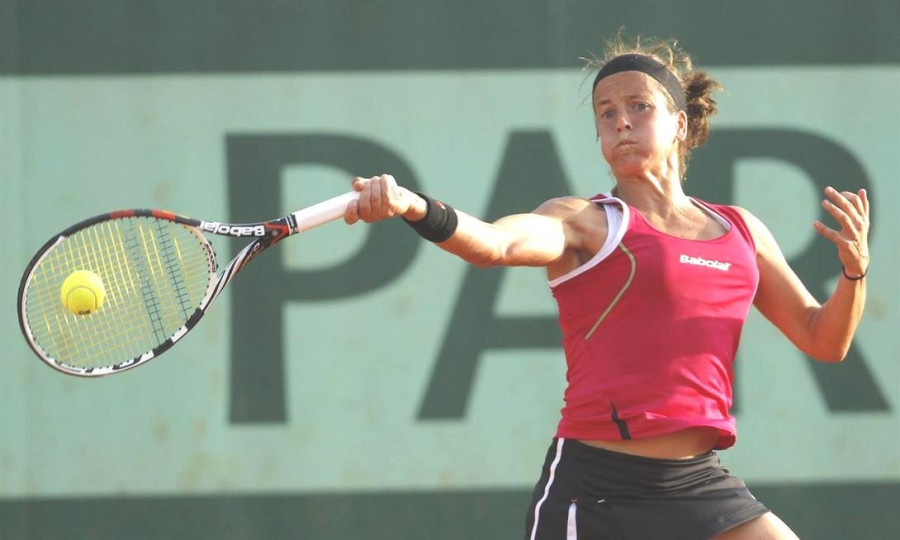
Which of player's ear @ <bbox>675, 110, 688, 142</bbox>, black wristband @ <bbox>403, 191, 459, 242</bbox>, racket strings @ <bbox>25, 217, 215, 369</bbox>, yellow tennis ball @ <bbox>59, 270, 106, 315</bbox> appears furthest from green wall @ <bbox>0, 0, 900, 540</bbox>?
black wristband @ <bbox>403, 191, 459, 242</bbox>

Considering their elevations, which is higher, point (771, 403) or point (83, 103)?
point (83, 103)

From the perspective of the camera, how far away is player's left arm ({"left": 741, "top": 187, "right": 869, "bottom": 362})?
3156 mm

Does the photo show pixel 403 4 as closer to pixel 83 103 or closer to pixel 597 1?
pixel 597 1

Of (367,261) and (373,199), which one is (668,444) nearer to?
(373,199)

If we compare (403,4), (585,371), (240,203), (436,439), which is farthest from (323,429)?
(585,371)

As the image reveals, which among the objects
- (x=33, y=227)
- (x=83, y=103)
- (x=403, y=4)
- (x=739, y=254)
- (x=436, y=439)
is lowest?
(x=436, y=439)

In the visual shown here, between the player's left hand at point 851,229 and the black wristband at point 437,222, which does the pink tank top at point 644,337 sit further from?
the black wristband at point 437,222

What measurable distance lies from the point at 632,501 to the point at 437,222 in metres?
0.80

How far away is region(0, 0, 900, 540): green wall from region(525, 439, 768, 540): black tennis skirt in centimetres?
176

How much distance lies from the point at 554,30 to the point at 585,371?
2165mm

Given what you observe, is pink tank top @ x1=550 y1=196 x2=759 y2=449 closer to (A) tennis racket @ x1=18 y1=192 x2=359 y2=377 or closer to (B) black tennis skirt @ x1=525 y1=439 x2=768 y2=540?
(B) black tennis skirt @ x1=525 y1=439 x2=768 y2=540

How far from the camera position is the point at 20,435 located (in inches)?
188

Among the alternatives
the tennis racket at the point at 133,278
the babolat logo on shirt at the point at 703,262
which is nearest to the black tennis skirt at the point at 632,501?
the babolat logo on shirt at the point at 703,262

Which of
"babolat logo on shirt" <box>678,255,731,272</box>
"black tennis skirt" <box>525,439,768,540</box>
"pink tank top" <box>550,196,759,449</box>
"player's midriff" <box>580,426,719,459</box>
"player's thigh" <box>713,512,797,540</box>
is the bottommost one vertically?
"player's thigh" <box>713,512,797,540</box>
